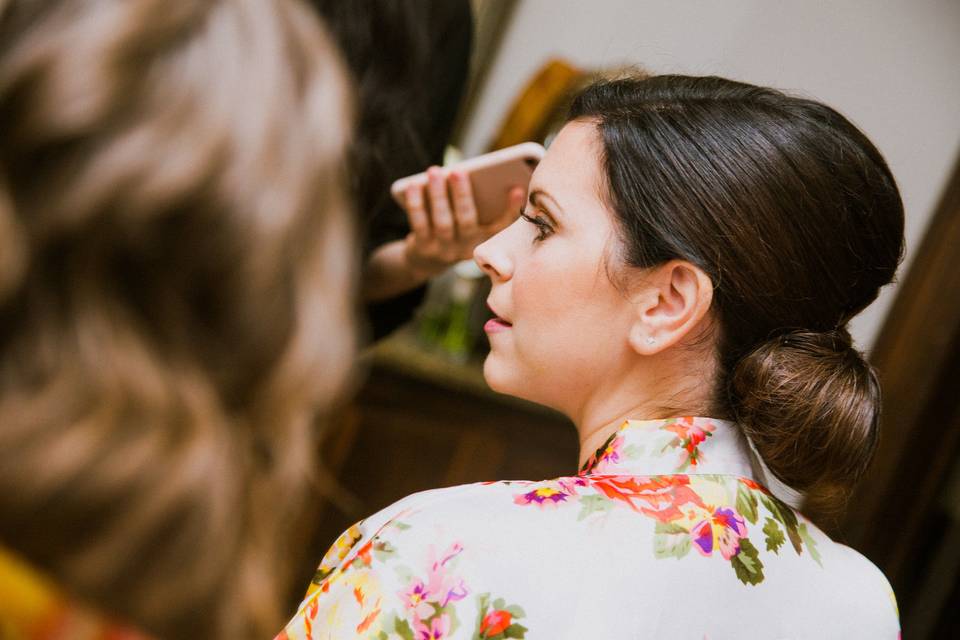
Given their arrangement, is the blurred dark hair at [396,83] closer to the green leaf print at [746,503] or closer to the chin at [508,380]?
the chin at [508,380]

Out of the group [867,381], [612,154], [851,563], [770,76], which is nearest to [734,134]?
[612,154]

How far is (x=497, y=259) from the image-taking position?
1.12 meters

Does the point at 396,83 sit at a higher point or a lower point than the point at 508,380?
higher

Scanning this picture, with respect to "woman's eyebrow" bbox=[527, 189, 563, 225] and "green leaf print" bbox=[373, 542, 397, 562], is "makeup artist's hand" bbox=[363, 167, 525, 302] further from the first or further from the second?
"green leaf print" bbox=[373, 542, 397, 562]

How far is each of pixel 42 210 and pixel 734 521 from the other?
27.0 inches

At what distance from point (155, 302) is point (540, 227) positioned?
72cm

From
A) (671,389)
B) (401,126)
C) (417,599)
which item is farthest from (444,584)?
(401,126)

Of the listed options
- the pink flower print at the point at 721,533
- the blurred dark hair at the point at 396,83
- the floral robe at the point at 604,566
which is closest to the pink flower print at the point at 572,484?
the floral robe at the point at 604,566

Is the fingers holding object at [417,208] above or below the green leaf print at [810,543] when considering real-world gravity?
above

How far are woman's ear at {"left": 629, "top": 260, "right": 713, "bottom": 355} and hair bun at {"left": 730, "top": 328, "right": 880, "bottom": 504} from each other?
0.26 feet

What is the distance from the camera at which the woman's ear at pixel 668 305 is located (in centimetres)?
100

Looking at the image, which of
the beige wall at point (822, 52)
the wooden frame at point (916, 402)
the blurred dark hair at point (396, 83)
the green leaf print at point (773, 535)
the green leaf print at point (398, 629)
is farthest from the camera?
the beige wall at point (822, 52)

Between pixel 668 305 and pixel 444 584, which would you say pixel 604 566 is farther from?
pixel 668 305

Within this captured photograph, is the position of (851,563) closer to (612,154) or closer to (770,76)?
(612,154)
